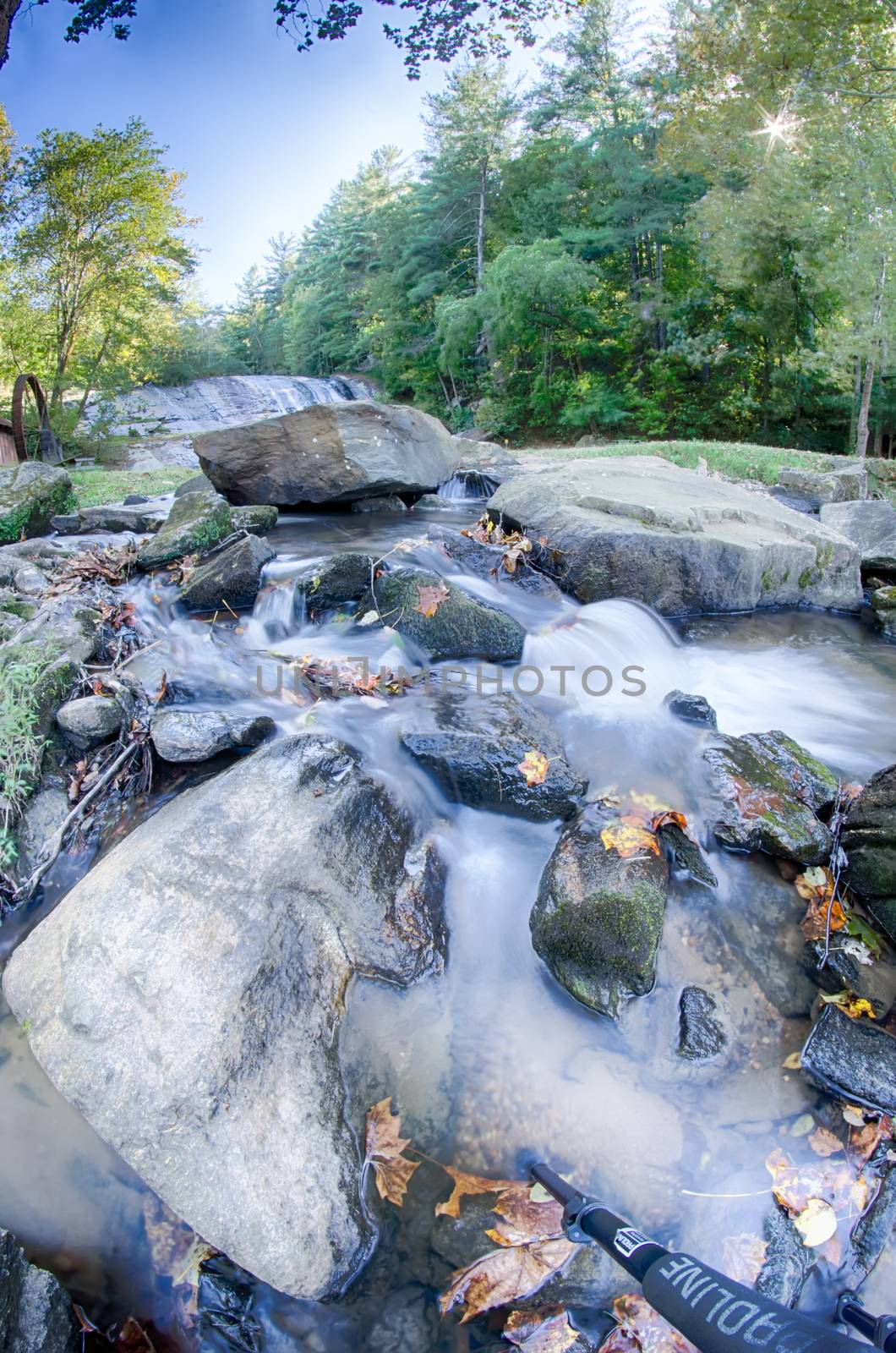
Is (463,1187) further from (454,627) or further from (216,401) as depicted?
(216,401)

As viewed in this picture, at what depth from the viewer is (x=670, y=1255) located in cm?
134

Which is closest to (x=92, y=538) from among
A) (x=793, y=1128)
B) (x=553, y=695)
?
(x=553, y=695)

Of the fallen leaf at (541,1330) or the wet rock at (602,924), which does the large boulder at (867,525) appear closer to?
the wet rock at (602,924)

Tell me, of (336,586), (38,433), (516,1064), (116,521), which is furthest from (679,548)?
(38,433)

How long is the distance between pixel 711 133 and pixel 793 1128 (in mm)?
20251

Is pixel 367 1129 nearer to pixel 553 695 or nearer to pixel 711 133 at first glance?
pixel 553 695

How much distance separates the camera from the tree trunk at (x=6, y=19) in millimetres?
4473

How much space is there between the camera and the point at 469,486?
9633 millimetres

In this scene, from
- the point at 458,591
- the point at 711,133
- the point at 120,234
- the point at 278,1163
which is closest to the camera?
the point at 278,1163

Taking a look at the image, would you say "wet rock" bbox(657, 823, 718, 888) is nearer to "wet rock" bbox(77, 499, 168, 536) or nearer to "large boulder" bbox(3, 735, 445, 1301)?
"large boulder" bbox(3, 735, 445, 1301)

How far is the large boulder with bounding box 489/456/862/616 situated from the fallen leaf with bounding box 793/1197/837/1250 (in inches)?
168

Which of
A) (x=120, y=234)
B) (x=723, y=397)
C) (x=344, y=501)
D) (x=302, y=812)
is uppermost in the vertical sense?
(x=120, y=234)

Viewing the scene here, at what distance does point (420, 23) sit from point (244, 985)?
9.75 m

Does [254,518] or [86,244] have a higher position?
[86,244]
